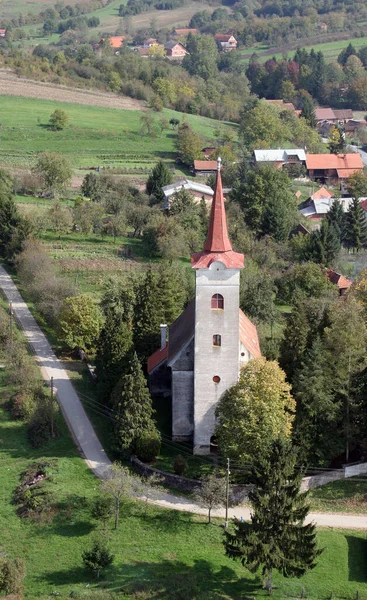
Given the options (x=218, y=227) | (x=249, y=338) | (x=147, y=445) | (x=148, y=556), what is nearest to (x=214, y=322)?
(x=218, y=227)

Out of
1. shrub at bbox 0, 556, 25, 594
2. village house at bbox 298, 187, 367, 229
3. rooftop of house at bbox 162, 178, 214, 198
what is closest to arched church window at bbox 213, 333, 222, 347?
shrub at bbox 0, 556, 25, 594

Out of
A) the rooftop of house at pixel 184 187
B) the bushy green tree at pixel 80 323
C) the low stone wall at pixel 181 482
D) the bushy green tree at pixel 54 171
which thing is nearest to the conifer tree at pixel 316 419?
the low stone wall at pixel 181 482

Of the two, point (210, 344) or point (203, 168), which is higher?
point (203, 168)

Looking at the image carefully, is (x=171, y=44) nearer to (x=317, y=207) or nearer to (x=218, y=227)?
(x=317, y=207)

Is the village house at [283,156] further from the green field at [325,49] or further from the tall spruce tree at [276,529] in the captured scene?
the tall spruce tree at [276,529]

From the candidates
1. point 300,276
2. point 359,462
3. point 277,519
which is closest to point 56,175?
point 300,276

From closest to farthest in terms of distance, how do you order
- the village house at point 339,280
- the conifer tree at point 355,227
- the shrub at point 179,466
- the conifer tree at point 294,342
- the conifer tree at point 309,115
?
the shrub at point 179,466 → the conifer tree at point 294,342 → the village house at point 339,280 → the conifer tree at point 355,227 → the conifer tree at point 309,115

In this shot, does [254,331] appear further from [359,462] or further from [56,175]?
[56,175]
